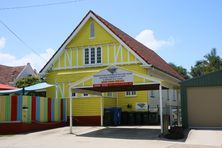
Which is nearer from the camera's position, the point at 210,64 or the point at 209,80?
the point at 209,80

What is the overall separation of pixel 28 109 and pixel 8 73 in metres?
24.7

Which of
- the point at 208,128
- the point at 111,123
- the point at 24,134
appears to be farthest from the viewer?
the point at 111,123

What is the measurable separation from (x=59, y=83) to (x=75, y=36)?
3.94 meters

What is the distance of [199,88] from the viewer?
2170cm

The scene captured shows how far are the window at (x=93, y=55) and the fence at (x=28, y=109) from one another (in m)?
4.50

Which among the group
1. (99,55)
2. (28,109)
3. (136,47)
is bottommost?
(28,109)

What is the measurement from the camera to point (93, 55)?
1057 inches

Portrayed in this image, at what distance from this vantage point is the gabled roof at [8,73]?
41.8 m

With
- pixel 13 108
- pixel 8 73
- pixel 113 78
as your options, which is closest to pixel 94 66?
pixel 113 78

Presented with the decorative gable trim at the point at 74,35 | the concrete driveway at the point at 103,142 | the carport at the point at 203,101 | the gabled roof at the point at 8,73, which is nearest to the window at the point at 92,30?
the decorative gable trim at the point at 74,35

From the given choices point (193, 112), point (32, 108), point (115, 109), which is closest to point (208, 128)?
point (193, 112)

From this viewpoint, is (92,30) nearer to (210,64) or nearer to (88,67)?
(88,67)

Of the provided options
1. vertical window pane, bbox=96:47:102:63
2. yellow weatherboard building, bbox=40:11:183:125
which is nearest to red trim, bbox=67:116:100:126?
yellow weatherboard building, bbox=40:11:183:125

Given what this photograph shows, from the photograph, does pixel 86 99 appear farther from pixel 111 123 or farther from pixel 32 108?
pixel 32 108
